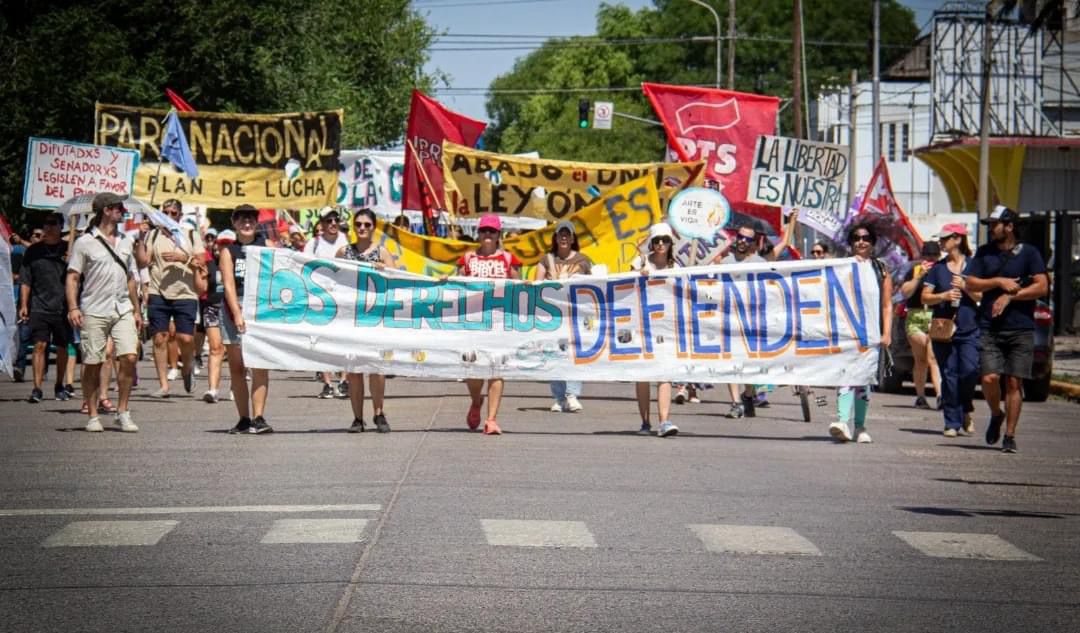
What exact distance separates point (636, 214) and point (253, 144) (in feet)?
23.8

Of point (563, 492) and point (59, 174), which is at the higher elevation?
point (59, 174)

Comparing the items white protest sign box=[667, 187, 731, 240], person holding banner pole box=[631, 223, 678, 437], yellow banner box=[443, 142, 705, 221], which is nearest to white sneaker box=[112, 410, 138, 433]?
person holding banner pole box=[631, 223, 678, 437]

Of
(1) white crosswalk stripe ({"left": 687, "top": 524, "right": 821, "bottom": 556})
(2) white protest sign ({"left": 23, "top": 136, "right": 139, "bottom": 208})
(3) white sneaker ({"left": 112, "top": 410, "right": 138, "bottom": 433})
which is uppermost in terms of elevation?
(2) white protest sign ({"left": 23, "top": 136, "right": 139, "bottom": 208})

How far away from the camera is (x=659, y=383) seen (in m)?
15.1

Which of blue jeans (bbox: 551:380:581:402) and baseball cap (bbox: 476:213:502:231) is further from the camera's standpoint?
blue jeans (bbox: 551:380:581:402)

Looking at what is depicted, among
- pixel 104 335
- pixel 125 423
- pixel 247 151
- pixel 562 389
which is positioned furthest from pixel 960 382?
pixel 247 151

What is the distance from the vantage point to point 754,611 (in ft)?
24.1

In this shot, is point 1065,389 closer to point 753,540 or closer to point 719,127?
point 719,127

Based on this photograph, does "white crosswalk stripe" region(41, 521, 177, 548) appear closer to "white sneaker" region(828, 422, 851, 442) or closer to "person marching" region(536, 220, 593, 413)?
"white sneaker" region(828, 422, 851, 442)

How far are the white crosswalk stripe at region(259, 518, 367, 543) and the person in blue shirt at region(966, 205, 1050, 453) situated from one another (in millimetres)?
6788

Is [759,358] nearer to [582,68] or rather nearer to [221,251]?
[221,251]

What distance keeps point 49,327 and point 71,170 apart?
5.50m

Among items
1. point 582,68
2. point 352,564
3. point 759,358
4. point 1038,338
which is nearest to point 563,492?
point 352,564

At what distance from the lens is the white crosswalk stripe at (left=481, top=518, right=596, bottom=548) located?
8875mm
